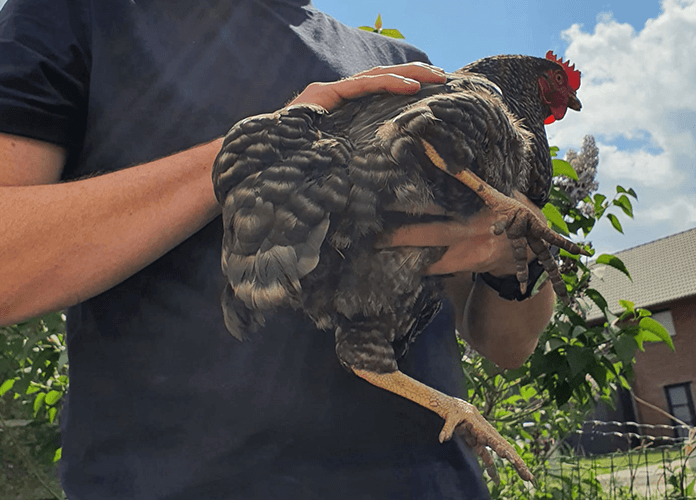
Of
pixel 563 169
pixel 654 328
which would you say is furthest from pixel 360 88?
pixel 654 328

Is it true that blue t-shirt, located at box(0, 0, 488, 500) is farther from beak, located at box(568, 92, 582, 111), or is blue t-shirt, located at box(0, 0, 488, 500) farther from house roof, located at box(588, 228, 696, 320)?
house roof, located at box(588, 228, 696, 320)

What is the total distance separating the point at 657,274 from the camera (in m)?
18.8

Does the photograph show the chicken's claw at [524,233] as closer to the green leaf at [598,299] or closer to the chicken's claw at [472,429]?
the chicken's claw at [472,429]

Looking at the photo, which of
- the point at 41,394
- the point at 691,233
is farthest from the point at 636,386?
the point at 41,394

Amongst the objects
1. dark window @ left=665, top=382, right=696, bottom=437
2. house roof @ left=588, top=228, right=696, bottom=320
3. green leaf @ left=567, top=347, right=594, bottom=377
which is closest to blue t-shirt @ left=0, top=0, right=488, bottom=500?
green leaf @ left=567, top=347, right=594, bottom=377

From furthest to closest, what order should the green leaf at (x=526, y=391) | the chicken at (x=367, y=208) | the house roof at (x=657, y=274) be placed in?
1. the house roof at (x=657, y=274)
2. the green leaf at (x=526, y=391)
3. the chicken at (x=367, y=208)

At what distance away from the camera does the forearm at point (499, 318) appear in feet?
4.38

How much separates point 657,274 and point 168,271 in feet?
66.0

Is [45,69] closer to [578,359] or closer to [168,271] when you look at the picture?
[168,271]

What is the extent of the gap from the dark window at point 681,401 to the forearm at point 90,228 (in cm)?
1924

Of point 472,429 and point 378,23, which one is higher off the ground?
point 378,23

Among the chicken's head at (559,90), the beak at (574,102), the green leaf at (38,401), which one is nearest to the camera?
the chicken's head at (559,90)

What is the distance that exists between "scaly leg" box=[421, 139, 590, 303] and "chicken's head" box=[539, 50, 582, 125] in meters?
0.96

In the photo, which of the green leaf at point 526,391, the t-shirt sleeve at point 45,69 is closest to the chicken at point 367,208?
the t-shirt sleeve at point 45,69
